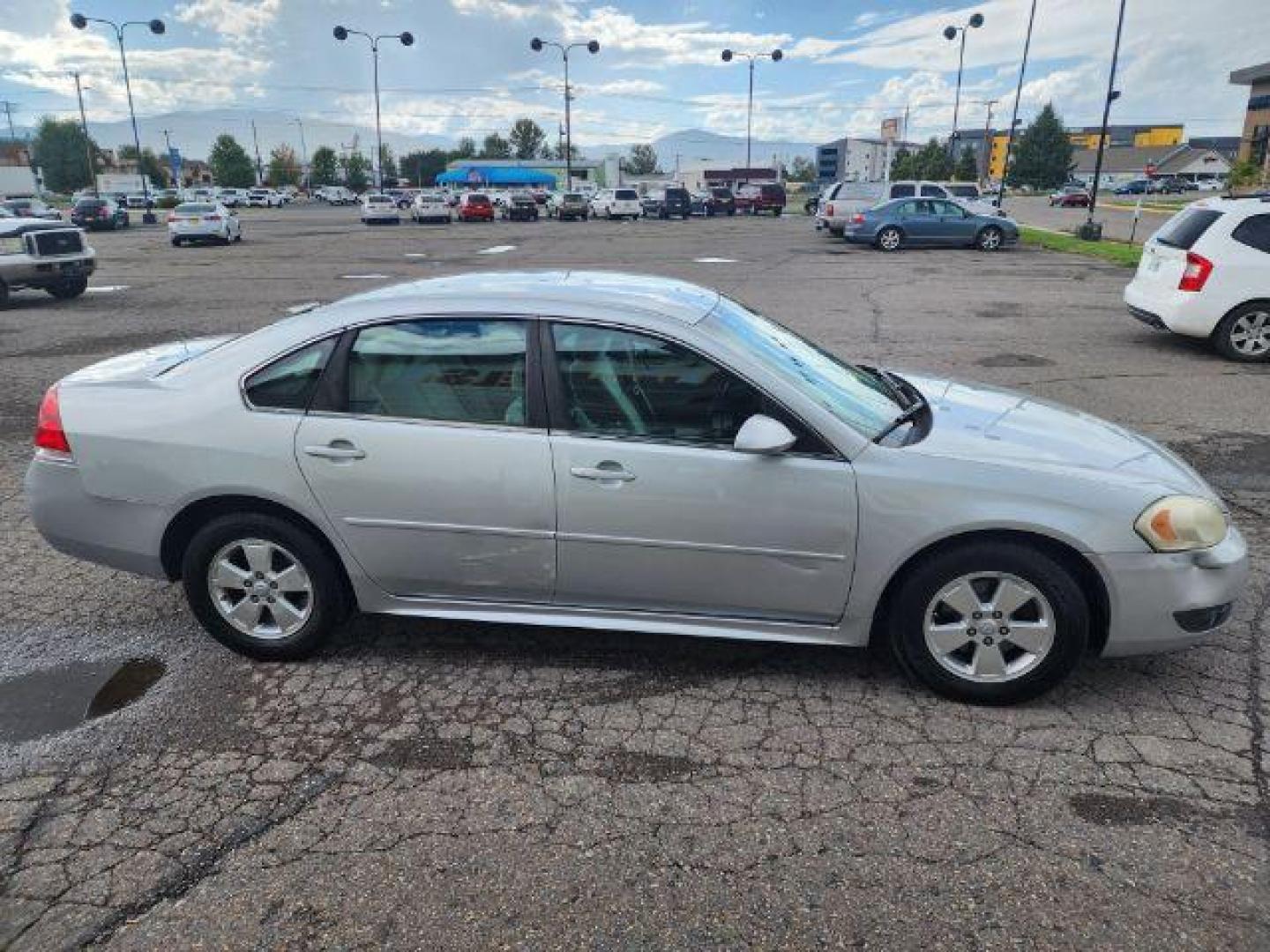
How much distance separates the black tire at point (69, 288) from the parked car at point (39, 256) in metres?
0.04

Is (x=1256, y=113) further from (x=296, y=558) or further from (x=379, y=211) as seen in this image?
(x=296, y=558)

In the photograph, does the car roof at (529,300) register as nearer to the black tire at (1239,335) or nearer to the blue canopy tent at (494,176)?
the black tire at (1239,335)

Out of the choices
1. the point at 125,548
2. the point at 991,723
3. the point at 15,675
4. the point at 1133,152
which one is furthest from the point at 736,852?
the point at 1133,152

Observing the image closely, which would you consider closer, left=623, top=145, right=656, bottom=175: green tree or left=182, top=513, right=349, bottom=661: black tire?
left=182, top=513, right=349, bottom=661: black tire

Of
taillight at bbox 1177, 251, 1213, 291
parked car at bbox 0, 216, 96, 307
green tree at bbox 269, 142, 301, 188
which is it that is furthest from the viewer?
green tree at bbox 269, 142, 301, 188

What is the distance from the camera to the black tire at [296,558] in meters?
3.57

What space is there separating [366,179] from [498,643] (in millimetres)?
148714

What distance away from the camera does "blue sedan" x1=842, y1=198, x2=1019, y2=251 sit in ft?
81.3

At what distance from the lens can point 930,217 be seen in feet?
81.3

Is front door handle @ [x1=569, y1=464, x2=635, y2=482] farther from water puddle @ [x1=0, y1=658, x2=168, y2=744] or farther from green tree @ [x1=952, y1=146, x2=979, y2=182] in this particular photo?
green tree @ [x1=952, y1=146, x2=979, y2=182]

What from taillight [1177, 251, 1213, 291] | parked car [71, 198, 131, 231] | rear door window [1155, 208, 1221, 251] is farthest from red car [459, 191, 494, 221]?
taillight [1177, 251, 1213, 291]

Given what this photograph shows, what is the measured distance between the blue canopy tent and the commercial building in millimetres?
74359

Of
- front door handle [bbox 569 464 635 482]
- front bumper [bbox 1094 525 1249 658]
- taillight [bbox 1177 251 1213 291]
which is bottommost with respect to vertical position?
front bumper [bbox 1094 525 1249 658]

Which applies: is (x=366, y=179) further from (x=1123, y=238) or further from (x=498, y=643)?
(x=498, y=643)
